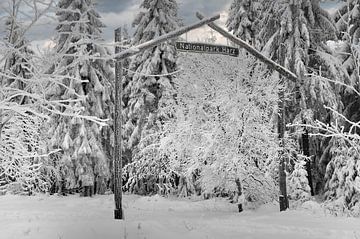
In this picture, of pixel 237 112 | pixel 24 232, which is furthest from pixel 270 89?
pixel 24 232

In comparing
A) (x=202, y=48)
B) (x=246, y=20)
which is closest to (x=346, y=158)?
(x=202, y=48)

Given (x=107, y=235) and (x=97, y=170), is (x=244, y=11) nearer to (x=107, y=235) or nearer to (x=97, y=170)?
(x=97, y=170)

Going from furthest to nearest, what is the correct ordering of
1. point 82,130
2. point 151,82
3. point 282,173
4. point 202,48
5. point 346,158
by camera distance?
1. point 151,82
2. point 82,130
3. point 346,158
4. point 282,173
5. point 202,48

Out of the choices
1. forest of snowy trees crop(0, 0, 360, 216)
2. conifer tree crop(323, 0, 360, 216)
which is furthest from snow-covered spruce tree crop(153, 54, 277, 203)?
conifer tree crop(323, 0, 360, 216)

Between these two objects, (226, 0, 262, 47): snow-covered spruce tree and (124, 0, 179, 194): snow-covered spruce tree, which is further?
(226, 0, 262, 47): snow-covered spruce tree

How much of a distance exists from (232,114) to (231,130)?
655mm

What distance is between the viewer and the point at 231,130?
17641 mm

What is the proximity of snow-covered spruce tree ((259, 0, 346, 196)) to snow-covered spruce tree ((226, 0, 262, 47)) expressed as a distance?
4.24 meters

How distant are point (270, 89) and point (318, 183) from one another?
12.4 metres

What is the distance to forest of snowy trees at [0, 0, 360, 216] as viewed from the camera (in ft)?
58.4

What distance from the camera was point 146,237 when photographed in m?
9.16

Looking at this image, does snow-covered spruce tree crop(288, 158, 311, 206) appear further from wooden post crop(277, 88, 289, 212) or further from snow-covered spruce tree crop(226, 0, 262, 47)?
snow-covered spruce tree crop(226, 0, 262, 47)

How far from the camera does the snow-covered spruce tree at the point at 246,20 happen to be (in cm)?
2962

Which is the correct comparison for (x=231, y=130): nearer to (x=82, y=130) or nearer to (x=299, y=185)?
(x=299, y=185)
